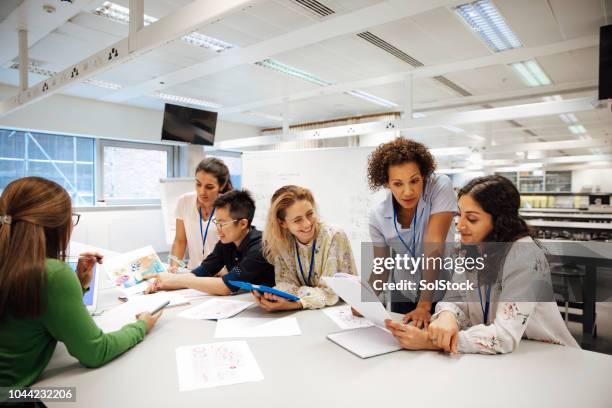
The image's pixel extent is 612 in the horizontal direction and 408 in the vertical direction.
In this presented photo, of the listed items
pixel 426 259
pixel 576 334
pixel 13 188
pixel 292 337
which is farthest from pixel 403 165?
pixel 576 334

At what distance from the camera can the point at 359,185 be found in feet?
12.5

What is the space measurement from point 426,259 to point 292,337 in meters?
0.77

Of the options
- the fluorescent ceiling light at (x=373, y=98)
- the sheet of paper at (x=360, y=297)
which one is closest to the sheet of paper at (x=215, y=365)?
the sheet of paper at (x=360, y=297)

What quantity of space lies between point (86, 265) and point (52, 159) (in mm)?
5166

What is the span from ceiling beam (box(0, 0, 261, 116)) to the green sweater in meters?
1.19

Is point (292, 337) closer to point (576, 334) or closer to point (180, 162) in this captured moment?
point (576, 334)

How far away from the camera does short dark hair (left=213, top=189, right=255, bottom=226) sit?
1.88m

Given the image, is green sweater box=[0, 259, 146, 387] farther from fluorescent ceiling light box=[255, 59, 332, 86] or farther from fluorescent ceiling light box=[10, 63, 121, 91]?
fluorescent ceiling light box=[10, 63, 121, 91]

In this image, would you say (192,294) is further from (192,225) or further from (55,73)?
(55,73)

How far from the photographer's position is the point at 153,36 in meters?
1.93

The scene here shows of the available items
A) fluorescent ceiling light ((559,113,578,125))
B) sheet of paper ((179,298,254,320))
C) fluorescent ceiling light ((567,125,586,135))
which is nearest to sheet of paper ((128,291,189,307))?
sheet of paper ((179,298,254,320))

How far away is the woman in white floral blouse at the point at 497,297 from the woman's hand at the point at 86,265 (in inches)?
46.4

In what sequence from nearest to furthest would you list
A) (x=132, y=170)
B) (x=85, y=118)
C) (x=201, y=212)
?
1. (x=201, y=212)
2. (x=85, y=118)
3. (x=132, y=170)

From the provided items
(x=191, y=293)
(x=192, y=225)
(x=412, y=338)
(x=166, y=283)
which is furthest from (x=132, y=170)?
(x=412, y=338)
